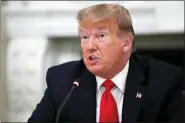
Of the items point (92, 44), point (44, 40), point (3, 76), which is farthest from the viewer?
point (44, 40)

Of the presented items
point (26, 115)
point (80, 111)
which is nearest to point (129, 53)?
point (80, 111)

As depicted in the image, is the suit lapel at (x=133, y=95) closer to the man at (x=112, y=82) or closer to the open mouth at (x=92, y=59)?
the man at (x=112, y=82)

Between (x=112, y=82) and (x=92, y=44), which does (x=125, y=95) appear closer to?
(x=112, y=82)

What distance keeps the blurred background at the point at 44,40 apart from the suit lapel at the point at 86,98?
243 millimetres

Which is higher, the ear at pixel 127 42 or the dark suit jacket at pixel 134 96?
the ear at pixel 127 42

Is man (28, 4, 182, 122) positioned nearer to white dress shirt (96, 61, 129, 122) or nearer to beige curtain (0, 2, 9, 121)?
white dress shirt (96, 61, 129, 122)

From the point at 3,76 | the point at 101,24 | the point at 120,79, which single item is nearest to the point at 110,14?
the point at 101,24

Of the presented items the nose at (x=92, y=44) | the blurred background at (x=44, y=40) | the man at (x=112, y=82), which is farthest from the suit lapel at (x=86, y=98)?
the blurred background at (x=44, y=40)

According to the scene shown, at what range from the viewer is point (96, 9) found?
28.5 inches

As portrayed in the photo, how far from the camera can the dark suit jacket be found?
2.50ft

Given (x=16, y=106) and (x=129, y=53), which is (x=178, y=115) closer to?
(x=129, y=53)

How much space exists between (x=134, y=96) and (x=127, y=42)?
0.40 ft

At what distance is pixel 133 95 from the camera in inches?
29.9

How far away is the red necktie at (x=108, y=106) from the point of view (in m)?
0.75
